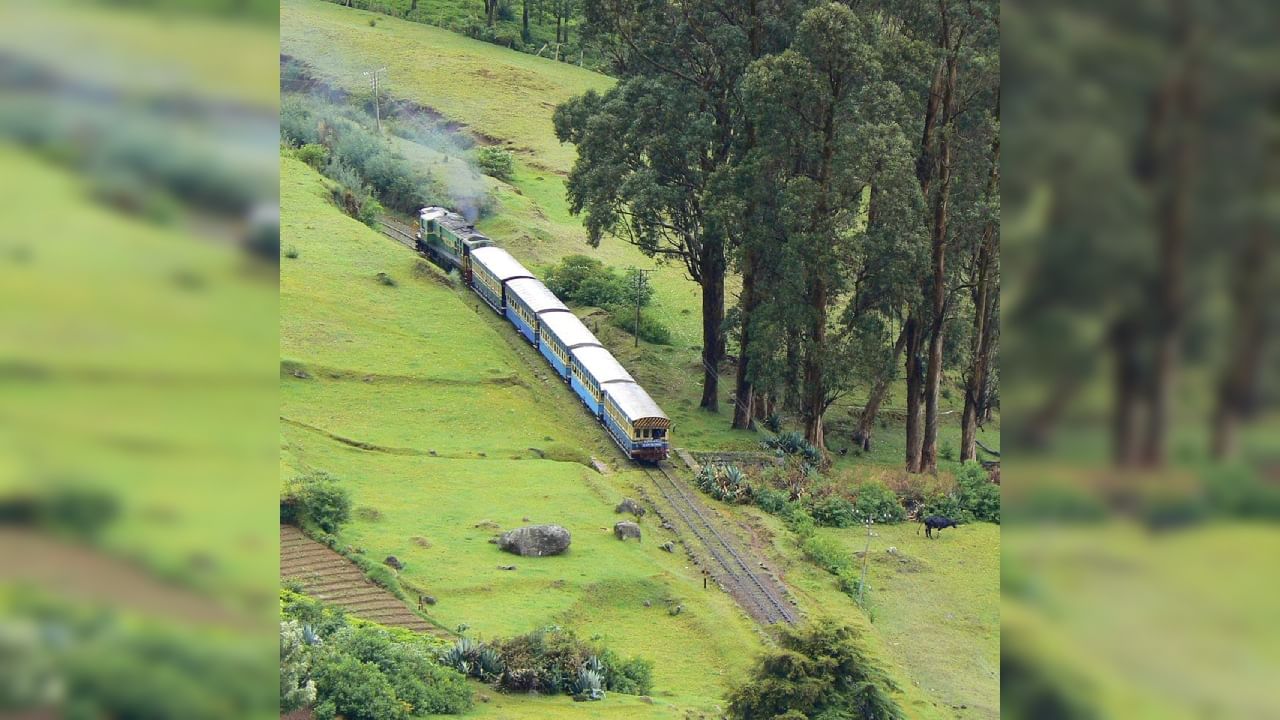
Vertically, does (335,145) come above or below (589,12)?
below

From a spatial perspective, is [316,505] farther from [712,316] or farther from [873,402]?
[873,402]

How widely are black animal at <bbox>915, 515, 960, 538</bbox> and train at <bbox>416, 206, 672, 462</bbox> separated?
18.2 feet

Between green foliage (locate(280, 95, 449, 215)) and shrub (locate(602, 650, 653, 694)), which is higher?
green foliage (locate(280, 95, 449, 215))

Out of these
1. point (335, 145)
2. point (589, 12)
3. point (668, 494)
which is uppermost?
point (589, 12)

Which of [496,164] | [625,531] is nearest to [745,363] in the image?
[625,531]

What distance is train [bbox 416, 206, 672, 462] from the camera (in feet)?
104

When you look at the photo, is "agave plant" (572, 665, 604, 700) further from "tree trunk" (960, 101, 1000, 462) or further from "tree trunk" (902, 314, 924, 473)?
"tree trunk" (902, 314, 924, 473)

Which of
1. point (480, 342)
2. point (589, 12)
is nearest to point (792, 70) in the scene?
point (589, 12)

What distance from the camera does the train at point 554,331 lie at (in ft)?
104

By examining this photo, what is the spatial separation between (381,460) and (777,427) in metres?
9.62
